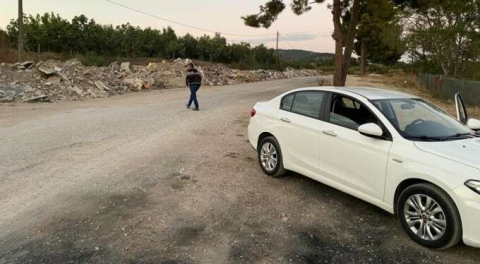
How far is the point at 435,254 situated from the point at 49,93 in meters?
17.2

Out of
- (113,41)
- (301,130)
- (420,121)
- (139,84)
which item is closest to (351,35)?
(139,84)

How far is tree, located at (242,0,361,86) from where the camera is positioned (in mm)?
16688

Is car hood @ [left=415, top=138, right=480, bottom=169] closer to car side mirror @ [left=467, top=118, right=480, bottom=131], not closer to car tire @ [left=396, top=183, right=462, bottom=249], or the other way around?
car tire @ [left=396, top=183, right=462, bottom=249]

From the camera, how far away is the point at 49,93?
1688 centimetres

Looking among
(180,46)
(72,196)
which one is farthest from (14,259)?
(180,46)

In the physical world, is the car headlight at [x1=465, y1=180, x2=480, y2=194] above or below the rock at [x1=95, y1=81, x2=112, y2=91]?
below

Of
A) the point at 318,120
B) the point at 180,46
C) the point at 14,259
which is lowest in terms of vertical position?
the point at 14,259

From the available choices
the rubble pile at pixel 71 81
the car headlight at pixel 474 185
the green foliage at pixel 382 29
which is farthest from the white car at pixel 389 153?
the rubble pile at pixel 71 81

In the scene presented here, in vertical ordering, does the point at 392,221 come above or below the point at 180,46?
below

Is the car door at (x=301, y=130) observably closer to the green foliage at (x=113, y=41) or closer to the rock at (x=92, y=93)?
the rock at (x=92, y=93)

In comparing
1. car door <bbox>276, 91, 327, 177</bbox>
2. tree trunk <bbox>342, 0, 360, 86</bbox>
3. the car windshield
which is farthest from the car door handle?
tree trunk <bbox>342, 0, 360, 86</bbox>

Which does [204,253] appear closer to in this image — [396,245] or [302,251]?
[302,251]

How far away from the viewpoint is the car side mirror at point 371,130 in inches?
168

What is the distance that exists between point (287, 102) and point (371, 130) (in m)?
1.92
